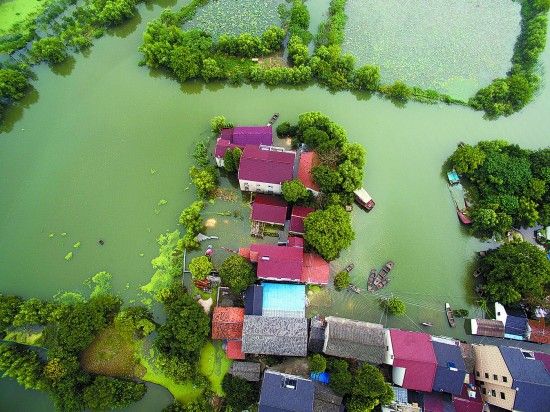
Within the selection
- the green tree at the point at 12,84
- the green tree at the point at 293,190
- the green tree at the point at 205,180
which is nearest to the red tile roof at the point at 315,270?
the green tree at the point at 293,190

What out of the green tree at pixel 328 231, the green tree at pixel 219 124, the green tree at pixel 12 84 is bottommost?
the green tree at pixel 328 231

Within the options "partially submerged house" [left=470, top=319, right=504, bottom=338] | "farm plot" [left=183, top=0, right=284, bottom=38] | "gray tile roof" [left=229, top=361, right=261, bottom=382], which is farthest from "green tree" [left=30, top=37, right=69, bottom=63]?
"partially submerged house" [left=470, top=319, right=504, bottom=338]

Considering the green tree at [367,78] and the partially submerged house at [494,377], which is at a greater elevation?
the green tree at [367,78]

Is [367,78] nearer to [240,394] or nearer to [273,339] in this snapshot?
[273,339]

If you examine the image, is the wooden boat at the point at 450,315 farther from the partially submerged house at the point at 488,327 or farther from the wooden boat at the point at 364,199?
the wooden boat at the point at 364,199

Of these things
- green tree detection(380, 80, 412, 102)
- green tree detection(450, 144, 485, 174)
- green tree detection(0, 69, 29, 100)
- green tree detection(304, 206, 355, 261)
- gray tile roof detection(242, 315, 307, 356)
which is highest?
green tree detection(380, 80, 412, 102)

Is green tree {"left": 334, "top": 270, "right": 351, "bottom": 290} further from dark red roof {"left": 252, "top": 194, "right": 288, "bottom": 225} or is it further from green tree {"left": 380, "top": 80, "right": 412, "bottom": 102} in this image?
green tree {"left": 380, "top": 80, "right": 412, "bottom": 102}

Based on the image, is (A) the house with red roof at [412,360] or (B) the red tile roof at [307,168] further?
(B) the red tile roof at [307,168]
